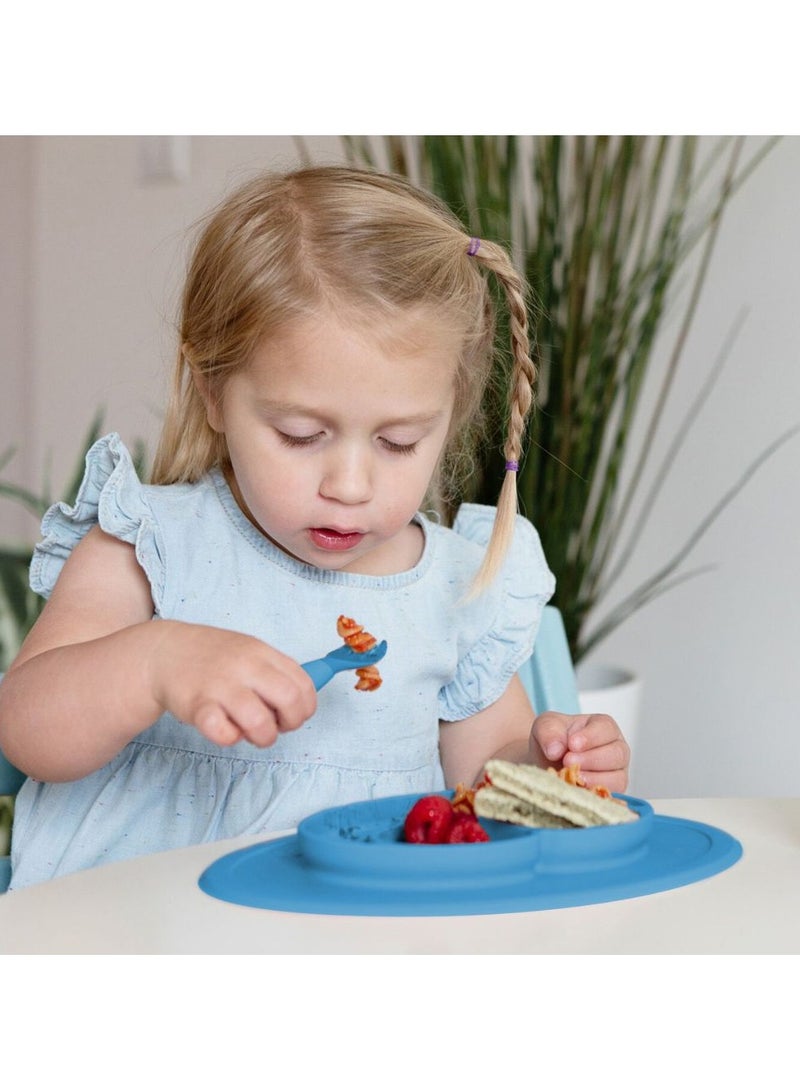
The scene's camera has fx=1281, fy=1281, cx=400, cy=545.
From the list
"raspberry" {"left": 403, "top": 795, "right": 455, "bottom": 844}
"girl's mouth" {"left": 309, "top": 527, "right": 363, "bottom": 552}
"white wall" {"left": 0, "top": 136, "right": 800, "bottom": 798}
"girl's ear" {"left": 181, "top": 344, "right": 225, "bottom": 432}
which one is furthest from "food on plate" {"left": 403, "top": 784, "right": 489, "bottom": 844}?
"white wall" {"left": 0, "top": 136, "right": 800, "bottom": 798}

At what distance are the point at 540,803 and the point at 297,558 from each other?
0.46 metres

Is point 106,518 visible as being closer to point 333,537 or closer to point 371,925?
point 333,537

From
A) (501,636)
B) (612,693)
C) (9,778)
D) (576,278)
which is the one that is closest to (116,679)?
(9,778)

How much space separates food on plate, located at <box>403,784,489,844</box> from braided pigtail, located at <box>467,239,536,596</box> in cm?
39

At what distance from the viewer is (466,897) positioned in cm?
62

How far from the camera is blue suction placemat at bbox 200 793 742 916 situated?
2.02 ft

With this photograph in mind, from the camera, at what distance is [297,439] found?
929mm

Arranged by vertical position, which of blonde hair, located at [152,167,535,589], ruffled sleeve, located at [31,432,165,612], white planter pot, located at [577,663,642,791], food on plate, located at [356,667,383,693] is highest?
blonde hair, located at [152,167,535,589]

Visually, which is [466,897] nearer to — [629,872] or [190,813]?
[629,872]

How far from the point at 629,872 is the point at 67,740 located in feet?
1.27

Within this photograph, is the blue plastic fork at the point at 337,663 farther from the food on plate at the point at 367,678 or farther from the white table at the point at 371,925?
the white table at the point at 371,925

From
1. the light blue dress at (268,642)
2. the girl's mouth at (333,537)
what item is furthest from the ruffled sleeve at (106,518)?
the girl's mouth at (333,537)

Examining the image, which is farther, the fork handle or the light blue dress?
the light blue dress

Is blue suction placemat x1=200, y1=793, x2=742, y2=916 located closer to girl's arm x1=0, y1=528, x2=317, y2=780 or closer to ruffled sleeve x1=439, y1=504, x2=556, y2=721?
girl's arm x1=0, y1=528, x2=317, y2=780
